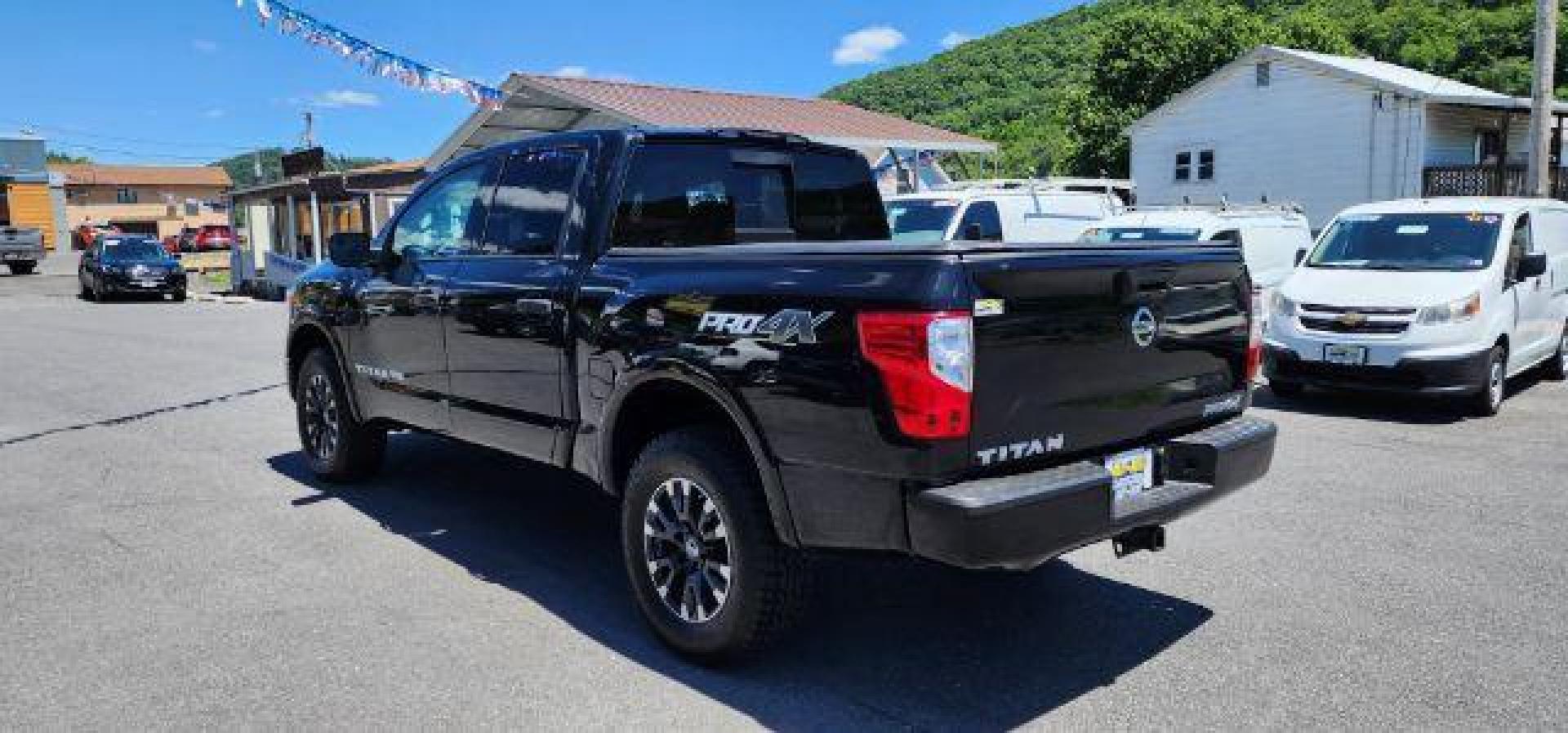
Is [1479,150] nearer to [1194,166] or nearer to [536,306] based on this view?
[1194,166]

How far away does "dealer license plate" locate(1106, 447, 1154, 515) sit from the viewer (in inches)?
142

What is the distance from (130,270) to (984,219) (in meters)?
22.0

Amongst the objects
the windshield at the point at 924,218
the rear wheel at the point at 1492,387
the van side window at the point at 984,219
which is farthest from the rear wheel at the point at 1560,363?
the windshield at the point at 924,218

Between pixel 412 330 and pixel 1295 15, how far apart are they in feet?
149

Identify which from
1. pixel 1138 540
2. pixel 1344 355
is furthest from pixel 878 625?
pixel 1344 355

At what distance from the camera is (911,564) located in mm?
5113

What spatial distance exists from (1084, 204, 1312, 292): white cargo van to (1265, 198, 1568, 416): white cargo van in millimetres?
1325

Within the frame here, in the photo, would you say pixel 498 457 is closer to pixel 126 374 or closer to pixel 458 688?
pixel 458 688

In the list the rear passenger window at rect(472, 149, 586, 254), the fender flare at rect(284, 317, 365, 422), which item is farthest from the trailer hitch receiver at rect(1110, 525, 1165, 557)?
the fender flare at rect(284, 317, 365, 422)

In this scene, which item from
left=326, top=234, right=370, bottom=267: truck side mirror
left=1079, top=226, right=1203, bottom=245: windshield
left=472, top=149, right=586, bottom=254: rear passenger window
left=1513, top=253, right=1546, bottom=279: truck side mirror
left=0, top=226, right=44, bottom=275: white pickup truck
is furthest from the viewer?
left=0, top=226, right=44, bottom=275: white pickup truck

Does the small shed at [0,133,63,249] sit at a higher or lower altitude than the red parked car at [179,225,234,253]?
higher

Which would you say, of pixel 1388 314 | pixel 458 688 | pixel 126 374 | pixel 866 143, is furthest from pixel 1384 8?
pixel 458 688

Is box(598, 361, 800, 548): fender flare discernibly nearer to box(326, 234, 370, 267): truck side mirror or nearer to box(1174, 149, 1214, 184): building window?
box(326, 234, 370, 267): truck side mirror

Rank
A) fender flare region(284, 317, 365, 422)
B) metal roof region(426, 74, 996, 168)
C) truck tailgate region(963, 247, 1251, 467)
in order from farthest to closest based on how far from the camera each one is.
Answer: metal roof region(426, 74, 996, 168) < fender flare region(284, 317, 365, 422) < truck tailgate region(963, 247, 1251, 467)
